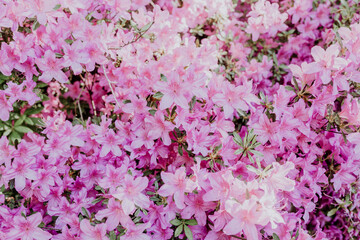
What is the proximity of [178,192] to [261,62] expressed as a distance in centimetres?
128

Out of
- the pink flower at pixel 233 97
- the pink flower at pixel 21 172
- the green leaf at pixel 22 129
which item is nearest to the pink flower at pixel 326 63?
the pink flower at pixel 233 97

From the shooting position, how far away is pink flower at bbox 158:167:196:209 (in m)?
1.51

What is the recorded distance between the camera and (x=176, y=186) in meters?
1.54

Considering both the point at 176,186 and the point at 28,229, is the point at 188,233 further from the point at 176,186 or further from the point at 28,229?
the point at 28,229

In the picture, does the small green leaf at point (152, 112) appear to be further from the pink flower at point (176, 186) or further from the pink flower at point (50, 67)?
the pink flower at point (50, 67)

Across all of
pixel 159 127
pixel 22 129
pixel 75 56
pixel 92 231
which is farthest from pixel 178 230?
pixel 22 129

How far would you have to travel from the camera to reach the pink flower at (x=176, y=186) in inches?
59.3

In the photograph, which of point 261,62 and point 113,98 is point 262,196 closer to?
point 113,98

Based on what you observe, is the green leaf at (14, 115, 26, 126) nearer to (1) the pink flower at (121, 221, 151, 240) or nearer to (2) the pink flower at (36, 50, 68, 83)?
(2) the pink flower at (36, 50, 68, 83)

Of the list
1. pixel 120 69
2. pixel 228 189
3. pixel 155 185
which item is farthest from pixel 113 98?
pixel 228 189

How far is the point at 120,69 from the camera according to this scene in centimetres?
191

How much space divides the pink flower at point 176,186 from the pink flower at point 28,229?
0.50 meters

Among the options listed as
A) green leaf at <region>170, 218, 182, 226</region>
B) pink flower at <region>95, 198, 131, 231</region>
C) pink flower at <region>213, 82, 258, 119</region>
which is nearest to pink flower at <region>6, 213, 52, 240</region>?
pink flower at <region>95, 198, 131, 231</region>

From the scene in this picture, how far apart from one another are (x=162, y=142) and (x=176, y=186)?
0.93ft
